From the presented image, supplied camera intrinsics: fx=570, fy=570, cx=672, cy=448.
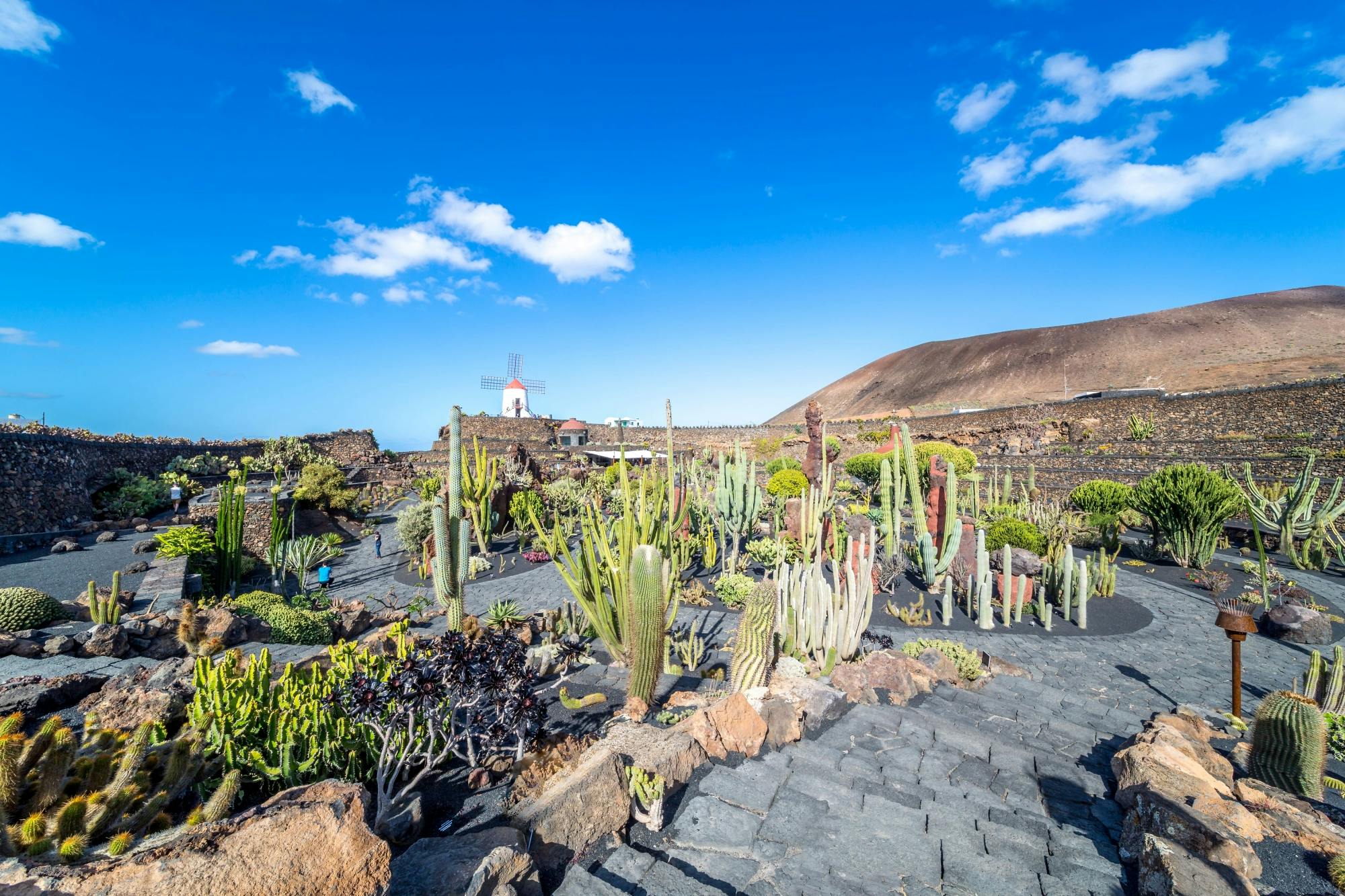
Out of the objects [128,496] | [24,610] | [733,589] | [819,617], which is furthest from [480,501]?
[128,496]

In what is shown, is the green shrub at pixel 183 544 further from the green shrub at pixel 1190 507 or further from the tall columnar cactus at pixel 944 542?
the green shrub at pixel 1190 507

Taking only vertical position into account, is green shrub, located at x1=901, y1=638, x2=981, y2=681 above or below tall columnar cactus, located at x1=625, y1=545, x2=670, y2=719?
below

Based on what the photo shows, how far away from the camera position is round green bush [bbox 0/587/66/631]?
230 inches

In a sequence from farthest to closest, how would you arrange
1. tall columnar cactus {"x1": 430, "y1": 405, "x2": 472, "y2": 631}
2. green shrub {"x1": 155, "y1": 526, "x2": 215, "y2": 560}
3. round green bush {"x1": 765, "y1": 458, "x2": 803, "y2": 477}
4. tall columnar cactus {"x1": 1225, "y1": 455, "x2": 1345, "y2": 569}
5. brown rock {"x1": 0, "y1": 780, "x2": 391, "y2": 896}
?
round green bush {"x1": 765, "y1": 458, "x2": 803, "y2": 477} < tall columnar cactus {"x1": 1225, "y1": 455, "x2": 1345, "y2": 569} < green shrub {"x1": 155, "y1": 526, "x2": 215, "y2": 560} < tall columnar cactus {"x1": 430, "y1": 405, "x2": 472, "y2": 631} < brown rock {"x1": 0, "y1": 780, "x2": 391, "y2": 896}

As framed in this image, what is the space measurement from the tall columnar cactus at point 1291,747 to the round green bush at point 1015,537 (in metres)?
6.67

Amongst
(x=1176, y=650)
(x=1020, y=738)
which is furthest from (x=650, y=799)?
(x=1176, y=650)

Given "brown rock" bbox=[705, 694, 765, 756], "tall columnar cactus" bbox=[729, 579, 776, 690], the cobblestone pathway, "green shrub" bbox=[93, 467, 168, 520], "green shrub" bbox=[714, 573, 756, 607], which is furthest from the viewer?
"green shrub" bbox=[93, 467, 168, 520]

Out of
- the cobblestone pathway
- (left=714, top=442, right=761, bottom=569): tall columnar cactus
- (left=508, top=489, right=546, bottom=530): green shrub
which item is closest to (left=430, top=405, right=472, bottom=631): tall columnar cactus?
the cobblestone pathway

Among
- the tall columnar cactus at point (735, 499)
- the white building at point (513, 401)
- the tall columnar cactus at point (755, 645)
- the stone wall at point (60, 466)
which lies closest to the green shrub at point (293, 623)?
the tall columnar cactus at point (755, 645)

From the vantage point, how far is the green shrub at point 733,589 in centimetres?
866

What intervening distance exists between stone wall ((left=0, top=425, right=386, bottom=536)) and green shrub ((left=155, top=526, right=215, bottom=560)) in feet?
26.0

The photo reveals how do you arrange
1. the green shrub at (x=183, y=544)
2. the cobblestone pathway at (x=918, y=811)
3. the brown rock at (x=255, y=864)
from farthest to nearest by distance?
the green shrub at (x=183, y=544)
the cobblestone pathway at (x=918, y=811)
the brown rock at (x=255, y=864)

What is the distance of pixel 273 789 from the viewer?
10.4 feet

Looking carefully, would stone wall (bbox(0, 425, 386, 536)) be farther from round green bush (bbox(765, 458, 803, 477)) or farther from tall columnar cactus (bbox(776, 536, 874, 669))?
round green bush (bbox(765, 458, 803, 477))
